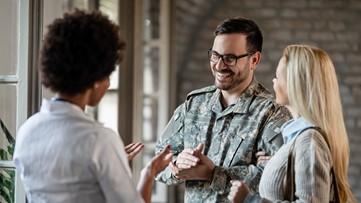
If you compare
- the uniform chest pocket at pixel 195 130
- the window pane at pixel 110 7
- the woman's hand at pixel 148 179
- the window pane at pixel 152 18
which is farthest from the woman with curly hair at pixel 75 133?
the window pane at pixel 152 18

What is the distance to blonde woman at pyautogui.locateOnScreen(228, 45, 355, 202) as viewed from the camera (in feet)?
6.12

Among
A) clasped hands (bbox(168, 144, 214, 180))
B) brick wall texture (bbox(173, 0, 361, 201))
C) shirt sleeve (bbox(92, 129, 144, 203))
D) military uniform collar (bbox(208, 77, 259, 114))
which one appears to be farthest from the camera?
brick wall texture (bbox(173, 0, 361, 201))

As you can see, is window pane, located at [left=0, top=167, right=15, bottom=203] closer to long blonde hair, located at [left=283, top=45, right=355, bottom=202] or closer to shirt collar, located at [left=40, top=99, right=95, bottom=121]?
shirt collar, located at [left=40, top=99, right=95, bottom=121]

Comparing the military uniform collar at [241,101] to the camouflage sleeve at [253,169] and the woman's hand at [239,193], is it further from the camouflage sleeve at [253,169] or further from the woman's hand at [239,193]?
the woman's hand at [239,193]

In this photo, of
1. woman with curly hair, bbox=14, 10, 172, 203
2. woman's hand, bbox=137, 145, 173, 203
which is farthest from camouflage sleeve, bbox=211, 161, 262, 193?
woman with curly hair, bbox=14, 10, 172, 203

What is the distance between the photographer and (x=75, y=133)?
160 centimetres

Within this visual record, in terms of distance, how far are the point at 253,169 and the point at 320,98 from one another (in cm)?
48

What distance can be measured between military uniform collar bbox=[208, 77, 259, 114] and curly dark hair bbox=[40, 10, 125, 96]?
0.86 metres

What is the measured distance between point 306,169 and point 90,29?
2.35 ft

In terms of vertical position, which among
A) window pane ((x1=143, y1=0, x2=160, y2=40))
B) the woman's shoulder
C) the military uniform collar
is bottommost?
the woman's shoulder

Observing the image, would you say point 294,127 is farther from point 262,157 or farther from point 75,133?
point 75,133

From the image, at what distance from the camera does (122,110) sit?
14.0 feet

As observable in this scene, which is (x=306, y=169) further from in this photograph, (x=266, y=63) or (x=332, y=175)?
(x=266, y=63)

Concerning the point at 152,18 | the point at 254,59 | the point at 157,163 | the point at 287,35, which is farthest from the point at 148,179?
the point at 287,35
